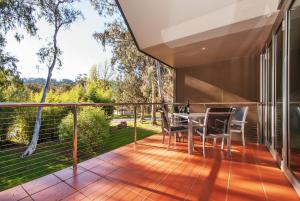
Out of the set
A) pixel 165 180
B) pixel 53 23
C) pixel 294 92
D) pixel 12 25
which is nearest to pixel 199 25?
pixel 294 92

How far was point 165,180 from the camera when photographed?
103 inches

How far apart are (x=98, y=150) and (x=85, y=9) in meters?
7.16

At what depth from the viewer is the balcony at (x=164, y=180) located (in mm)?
2174

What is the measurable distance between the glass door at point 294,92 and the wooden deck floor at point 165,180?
0.34m

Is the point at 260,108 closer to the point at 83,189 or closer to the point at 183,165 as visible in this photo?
the point at 183,165

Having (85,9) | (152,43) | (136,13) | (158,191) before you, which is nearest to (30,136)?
(85,9)

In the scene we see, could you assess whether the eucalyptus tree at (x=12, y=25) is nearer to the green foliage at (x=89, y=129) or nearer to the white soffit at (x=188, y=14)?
the green foliage at (x=89, y=129)

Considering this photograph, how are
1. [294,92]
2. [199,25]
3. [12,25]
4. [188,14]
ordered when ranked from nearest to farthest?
[294,92] → [188,14] → [199,25] → [12,25]

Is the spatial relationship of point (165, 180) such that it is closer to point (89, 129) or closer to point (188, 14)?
point (188, 14)

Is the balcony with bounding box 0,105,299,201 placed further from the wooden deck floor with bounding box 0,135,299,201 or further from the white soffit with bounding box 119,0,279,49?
the white soffit with bounding box 119,0,279,49

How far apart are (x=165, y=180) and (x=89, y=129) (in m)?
4.71

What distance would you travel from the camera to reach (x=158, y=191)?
228cm

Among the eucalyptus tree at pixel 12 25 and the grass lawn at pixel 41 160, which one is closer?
the grass lawn at pixel 41 160

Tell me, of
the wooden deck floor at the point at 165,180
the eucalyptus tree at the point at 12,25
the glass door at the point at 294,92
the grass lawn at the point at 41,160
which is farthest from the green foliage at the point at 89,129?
the glass door at the point at 294,92
